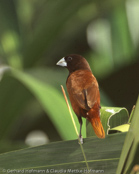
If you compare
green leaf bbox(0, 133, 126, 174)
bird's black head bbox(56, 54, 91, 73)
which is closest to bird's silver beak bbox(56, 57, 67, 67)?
bird's black head bbox(56, 54, 91, 73)

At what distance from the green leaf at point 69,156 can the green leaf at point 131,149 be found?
18mm

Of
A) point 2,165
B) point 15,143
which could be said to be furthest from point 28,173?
point 15,143

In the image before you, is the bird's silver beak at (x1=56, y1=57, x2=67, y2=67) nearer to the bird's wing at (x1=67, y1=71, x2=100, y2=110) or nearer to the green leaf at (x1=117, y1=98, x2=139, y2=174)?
the bird's wing at (x1=67, y1=71, x2=100, y2=110)

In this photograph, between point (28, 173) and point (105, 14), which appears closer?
point (28, 173)

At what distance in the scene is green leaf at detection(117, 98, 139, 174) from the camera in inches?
5.0

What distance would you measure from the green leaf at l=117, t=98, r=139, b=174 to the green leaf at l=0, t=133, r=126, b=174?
18 millimetres

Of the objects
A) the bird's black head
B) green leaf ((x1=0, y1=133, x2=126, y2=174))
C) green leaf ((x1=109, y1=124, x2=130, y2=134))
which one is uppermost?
the bird's black head

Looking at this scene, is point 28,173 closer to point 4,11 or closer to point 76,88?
point 76,88

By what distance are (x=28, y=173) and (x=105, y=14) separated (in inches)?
9.1

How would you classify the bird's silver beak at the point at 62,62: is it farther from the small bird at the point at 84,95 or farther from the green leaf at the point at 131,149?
the green leaf at the point at 131,149

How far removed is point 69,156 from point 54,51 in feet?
0.54

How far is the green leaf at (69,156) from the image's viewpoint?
16 centimetres

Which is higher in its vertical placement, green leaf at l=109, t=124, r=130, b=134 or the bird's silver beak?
the bird's silver beak

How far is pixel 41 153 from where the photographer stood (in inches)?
6.8
